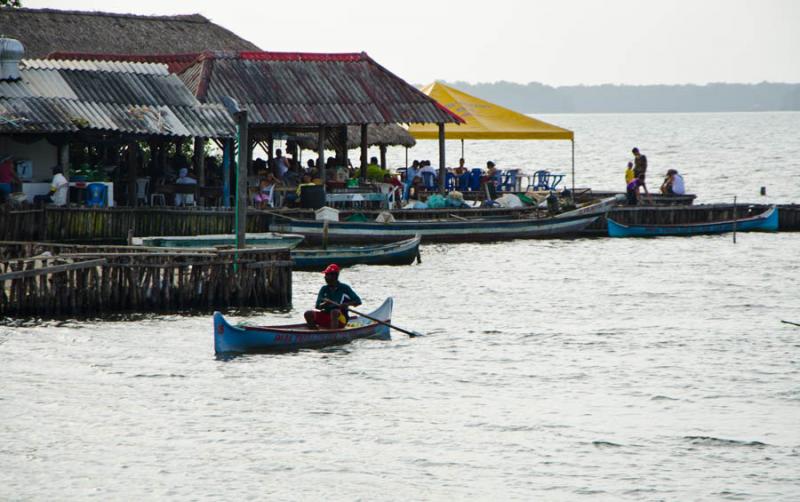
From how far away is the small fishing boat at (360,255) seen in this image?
3312cm

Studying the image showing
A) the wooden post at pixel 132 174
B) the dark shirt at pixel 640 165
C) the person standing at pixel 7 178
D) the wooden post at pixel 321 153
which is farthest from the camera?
the dark shirt at pixel 640 165

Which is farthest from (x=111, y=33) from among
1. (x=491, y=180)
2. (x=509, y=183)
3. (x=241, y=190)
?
(x=241, y=190)

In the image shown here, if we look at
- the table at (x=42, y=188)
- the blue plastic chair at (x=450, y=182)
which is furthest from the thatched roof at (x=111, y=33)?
the table at (x=42, y=188)

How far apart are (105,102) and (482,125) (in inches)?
581

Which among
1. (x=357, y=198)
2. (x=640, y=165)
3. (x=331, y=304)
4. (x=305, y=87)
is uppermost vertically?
(x=305, y=87)

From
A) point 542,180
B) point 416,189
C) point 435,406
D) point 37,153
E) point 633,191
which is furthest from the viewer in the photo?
point 542,180

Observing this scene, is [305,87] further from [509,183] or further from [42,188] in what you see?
[509,183]

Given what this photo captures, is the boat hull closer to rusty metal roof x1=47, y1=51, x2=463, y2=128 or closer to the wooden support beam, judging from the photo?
rusty metal roof x1=47, y1=51, x2=463, y2=128

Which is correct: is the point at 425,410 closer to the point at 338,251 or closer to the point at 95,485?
the point at 95,485

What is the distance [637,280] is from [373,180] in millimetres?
10722

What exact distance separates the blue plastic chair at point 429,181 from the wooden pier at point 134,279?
750 inches

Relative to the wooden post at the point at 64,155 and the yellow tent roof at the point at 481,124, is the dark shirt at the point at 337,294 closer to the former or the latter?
→ the wooden post at the point at 64,155

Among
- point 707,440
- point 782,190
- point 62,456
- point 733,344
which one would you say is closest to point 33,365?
point 62,456

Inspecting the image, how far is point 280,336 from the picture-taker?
22375 mm
